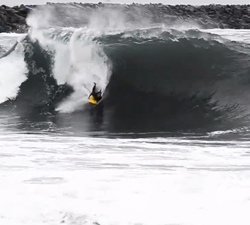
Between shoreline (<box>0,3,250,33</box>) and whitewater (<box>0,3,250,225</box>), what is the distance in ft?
Result: 56.3

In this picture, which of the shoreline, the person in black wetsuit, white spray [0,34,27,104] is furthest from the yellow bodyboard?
the shoreline

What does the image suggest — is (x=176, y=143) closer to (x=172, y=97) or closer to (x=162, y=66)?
(x=172, y=97)

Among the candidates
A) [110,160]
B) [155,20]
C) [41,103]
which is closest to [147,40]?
[41,103]

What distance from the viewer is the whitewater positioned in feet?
14.1

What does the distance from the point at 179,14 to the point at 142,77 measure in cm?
2895

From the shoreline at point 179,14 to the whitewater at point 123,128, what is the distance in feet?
56.3

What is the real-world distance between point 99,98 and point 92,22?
512 centimetres

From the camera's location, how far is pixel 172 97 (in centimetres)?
1031

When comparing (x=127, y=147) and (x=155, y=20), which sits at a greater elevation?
(x=155, y=20)

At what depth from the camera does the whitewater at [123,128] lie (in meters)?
4.30

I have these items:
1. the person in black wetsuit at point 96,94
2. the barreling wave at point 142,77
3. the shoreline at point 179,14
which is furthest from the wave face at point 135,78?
the shoreline at point 179,14

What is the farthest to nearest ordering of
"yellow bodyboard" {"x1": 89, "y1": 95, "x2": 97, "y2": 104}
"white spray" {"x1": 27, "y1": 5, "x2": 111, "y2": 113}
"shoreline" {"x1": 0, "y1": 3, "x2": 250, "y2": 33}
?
"shoreline" {"x1": 0, "y1": 3, "x2": 250, "y2": 33} < "white spray" {"x1": 27, "y1": 5, "x2": 111, "y2": 113} < "yellow bodyboard" {"x1": 89, "y1": 95, "x2": 97, "y2": 104}

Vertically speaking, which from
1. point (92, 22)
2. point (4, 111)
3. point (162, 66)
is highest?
point (92, 22)

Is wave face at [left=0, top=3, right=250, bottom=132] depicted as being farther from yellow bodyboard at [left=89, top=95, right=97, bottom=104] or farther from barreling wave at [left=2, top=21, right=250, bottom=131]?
yellow bodyboard at [left=89, top=95, right=97, bottom=104]
